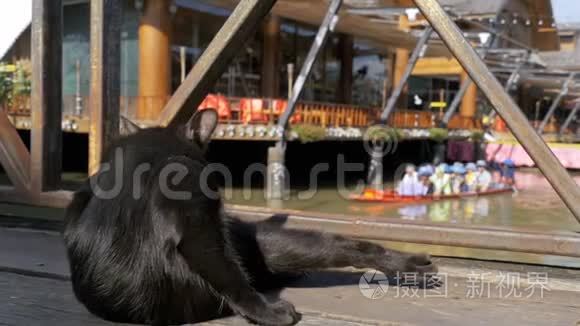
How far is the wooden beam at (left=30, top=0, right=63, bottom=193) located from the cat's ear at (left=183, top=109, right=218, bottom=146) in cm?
138

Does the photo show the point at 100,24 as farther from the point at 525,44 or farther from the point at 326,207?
the point at 525,44

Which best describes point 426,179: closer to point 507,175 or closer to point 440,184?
point 440,184

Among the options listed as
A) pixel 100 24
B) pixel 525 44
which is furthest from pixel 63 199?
pixel 525 44

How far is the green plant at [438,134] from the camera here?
52.2 ft

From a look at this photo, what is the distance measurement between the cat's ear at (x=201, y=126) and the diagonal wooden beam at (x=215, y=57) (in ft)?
1.94

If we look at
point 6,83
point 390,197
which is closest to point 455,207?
point 390,197

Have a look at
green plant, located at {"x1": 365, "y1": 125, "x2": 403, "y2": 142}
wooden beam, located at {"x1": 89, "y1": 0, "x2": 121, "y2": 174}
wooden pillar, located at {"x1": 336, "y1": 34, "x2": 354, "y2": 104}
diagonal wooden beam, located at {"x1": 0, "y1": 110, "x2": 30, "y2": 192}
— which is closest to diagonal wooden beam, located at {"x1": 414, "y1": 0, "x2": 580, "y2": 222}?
wooden beam, located at {"x1": 89, "y1": 0, "x2": 121, "y2": 174}

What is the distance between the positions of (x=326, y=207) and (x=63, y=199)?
24.2 ft

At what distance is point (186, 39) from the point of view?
14.8m

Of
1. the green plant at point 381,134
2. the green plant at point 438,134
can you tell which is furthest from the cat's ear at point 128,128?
the green plant at point 438,134

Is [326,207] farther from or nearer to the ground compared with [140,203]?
nearer to the ground

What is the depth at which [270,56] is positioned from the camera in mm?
16156

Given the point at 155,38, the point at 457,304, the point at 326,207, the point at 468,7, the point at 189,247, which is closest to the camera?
the point at 189,247

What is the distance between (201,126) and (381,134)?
11672mm
